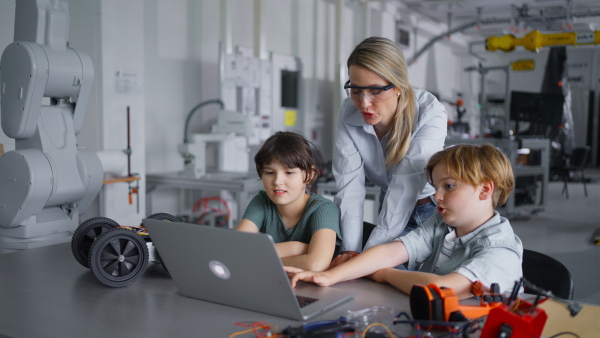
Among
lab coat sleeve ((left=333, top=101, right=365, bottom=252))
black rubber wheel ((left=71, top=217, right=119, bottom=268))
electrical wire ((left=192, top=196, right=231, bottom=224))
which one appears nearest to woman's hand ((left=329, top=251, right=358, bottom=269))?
lab coat sleeve ((left=333, top=101, right=365, bottom=252))

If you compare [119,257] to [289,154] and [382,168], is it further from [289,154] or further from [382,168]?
[382,168]

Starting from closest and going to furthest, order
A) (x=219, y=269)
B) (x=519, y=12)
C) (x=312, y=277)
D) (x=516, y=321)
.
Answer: (x=516, y=321) → (x=219, y=269) → (x=312, y=277) → (x=519, y=12)

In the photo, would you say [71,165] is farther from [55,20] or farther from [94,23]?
[94,23]

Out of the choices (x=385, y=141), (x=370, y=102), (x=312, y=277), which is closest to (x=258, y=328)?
(x=312, y=277)

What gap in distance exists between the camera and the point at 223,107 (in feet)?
15.4

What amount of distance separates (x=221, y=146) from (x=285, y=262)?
351cm

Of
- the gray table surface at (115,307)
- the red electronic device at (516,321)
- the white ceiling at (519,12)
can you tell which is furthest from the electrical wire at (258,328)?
the white ceiling at (519,12)

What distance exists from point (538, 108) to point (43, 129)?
5.82 metres

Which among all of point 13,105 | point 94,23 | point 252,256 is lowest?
point 252,256

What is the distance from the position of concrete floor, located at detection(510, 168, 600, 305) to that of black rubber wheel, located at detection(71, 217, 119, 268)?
7.90 feet

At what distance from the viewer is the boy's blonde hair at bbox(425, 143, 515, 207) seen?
4.40 ft

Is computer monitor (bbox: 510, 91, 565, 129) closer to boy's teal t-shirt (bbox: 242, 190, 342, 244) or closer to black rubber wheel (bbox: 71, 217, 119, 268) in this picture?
boy's teal t-shirt (bbox: 242, 190, 342, 244)

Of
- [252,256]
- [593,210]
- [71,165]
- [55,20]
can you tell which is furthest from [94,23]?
[593,210]

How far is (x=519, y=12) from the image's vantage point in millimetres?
8125
